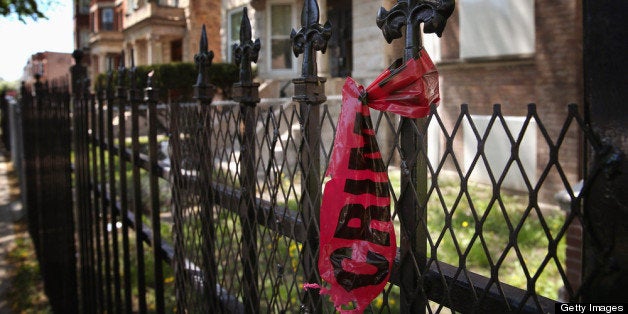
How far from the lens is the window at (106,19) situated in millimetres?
37969

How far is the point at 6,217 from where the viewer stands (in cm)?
948

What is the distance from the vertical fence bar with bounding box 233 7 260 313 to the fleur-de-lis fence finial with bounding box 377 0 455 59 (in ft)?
2.15

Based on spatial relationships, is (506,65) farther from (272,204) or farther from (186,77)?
(186,77)

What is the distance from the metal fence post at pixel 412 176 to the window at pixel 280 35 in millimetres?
14490

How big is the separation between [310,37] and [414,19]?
0.38 meters

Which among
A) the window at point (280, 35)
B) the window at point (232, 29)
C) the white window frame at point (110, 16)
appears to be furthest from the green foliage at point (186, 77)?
the white window frame at point (110, 16)

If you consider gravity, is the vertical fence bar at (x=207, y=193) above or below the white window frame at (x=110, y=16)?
below

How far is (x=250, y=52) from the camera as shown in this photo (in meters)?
1.70

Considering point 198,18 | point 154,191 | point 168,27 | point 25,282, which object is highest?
point 198,18

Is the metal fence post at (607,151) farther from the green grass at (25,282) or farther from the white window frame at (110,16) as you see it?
the white window frame at (110,16)

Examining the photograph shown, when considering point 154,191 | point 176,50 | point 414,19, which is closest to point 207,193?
point 154,191

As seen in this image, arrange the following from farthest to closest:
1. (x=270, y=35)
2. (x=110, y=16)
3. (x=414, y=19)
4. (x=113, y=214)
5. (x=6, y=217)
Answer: (x=110, y=16) < (x=270, y=35) < (x=6, y=217) < (x=113, y=214) < (x=414, y=19)

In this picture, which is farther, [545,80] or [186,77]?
[186,77]

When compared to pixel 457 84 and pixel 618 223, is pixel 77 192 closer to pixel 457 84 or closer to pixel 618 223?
pixel 618 223
